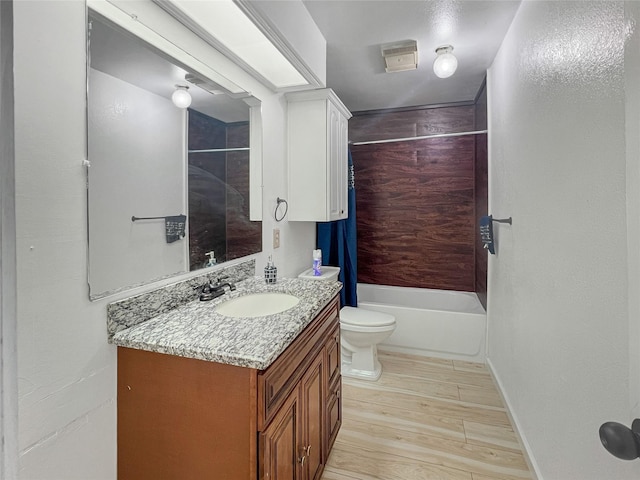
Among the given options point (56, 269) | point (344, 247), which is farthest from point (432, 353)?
point (56, 269)

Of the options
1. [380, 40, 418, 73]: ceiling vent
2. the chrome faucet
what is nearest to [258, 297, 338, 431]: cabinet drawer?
the chrome faucet

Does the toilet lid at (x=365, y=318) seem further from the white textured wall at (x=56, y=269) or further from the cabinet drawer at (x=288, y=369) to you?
the white textured wall at (x=56, y=269)

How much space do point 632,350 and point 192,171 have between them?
1.48 meters

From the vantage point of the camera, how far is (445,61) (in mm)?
2100

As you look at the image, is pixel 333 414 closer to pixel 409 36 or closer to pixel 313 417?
pixel 313 417

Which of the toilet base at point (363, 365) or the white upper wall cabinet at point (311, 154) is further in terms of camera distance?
the toilet base at point (363, 365)

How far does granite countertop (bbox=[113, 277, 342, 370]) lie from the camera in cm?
93

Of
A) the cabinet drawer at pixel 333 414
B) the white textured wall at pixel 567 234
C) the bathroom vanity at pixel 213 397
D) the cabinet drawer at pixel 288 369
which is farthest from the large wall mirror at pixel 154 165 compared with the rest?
the white textured wall at pixel 567 234

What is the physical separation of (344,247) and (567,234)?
1916mm

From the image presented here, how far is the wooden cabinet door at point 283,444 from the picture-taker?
3.13 ft

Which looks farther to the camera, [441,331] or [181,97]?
[441,331]

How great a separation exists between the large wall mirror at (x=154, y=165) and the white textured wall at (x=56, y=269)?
57mm

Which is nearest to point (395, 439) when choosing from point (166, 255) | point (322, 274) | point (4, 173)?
point (322, 274)

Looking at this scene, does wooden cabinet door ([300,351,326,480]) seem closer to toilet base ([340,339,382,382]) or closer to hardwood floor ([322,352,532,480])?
hardwood floor ([322,352,532,480])
